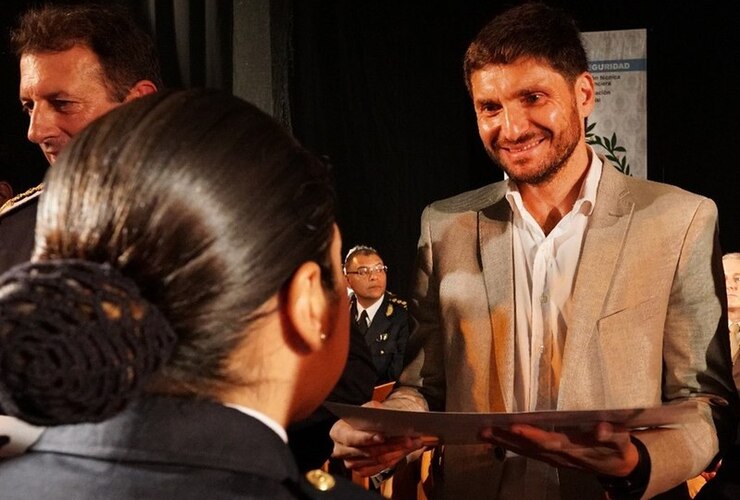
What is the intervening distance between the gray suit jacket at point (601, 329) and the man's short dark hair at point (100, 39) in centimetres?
69

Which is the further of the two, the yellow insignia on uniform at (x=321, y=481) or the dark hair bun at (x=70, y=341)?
the yellow insignia on uniform at (x=321, y=481)

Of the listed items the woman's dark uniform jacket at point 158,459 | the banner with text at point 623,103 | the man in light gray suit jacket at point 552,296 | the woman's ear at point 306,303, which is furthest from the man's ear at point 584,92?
the banner with text at point 623,103

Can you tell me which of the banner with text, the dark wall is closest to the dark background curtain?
the dark wall

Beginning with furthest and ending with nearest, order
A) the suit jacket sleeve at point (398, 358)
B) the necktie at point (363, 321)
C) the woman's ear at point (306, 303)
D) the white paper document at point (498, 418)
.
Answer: the necktie at point (363, 321)
the suit jacket sleeve at point (398, 358)
the white paper document at point (498, 418)
the woman's ear at point (306, 303)

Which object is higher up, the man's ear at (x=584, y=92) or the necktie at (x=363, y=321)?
the man's ear at (x=584, y=92)

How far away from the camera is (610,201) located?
182 cm

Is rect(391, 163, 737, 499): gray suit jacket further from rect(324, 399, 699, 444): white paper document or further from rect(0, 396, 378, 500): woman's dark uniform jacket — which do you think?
rect(0, 396, 378, 500): woman's dark uniform jacket

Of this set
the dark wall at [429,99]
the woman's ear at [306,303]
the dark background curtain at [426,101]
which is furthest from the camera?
the dark wall at [429,99]

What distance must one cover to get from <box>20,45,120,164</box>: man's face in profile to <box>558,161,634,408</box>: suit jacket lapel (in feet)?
3.15

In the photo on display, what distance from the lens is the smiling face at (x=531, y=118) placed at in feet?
5.98

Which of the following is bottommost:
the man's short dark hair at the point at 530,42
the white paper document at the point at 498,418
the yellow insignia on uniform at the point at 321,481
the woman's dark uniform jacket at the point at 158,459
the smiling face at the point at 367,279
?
the smiling face at the point at 367,279

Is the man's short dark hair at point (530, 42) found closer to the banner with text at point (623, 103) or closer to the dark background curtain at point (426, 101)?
the dark background curtain at point (426, 101)

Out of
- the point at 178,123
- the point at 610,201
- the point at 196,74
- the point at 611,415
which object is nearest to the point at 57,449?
the point at 178,123

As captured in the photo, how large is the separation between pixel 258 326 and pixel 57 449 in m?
0.21
